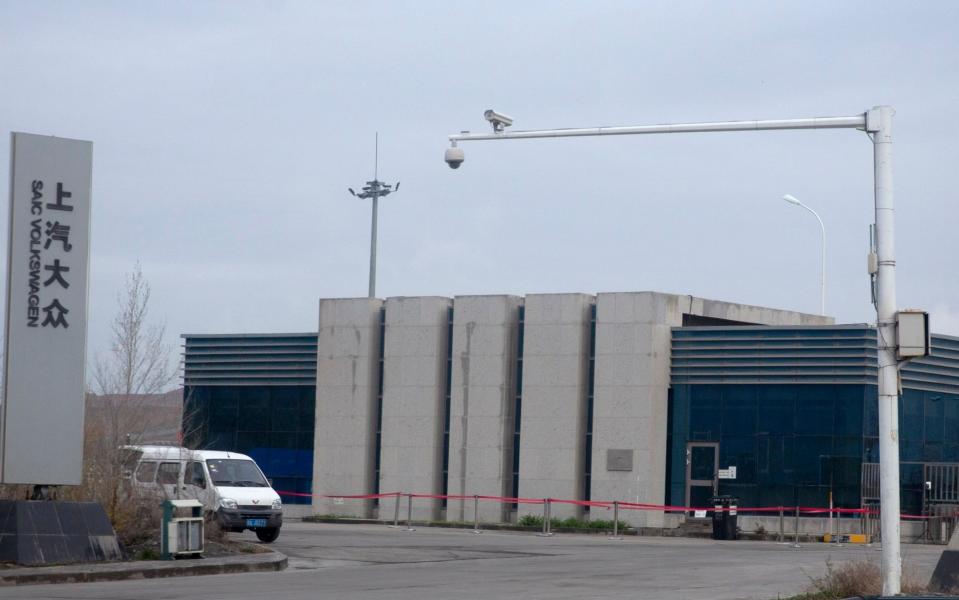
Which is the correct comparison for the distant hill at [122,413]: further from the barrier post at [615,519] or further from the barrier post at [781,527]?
the barrier post at [781,527]

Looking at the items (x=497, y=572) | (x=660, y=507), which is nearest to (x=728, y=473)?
(x=660, y=507)

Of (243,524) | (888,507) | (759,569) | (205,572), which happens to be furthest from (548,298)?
(888,507)

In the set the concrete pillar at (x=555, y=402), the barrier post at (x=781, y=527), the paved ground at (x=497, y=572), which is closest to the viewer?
the paved ground at (x=497, y=572)

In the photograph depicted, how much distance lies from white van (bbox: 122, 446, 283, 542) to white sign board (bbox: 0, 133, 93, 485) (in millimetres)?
6677

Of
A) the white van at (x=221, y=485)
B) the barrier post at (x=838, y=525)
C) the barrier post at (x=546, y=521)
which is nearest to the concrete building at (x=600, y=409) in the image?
the barrier post at (x=838, y=525)

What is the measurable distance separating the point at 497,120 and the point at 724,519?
67.8ft

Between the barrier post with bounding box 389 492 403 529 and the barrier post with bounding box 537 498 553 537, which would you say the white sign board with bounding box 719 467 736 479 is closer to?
the barrier post with bounding box 537 498 553 537

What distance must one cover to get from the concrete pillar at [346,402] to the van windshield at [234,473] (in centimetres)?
1347

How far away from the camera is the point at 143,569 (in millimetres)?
20719

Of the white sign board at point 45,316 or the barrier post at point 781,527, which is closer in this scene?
the white sign board at point 45,316

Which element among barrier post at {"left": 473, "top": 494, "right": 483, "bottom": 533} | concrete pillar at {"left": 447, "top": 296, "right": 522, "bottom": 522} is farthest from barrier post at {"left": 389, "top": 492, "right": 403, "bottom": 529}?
barrier post at {"left": 473, "top": 494, "right": 483, "bottom": 533}

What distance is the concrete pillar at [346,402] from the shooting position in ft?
146

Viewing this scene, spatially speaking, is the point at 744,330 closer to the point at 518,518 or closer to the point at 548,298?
the point at 548,298

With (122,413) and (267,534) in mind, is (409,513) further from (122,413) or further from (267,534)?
(122,413)
